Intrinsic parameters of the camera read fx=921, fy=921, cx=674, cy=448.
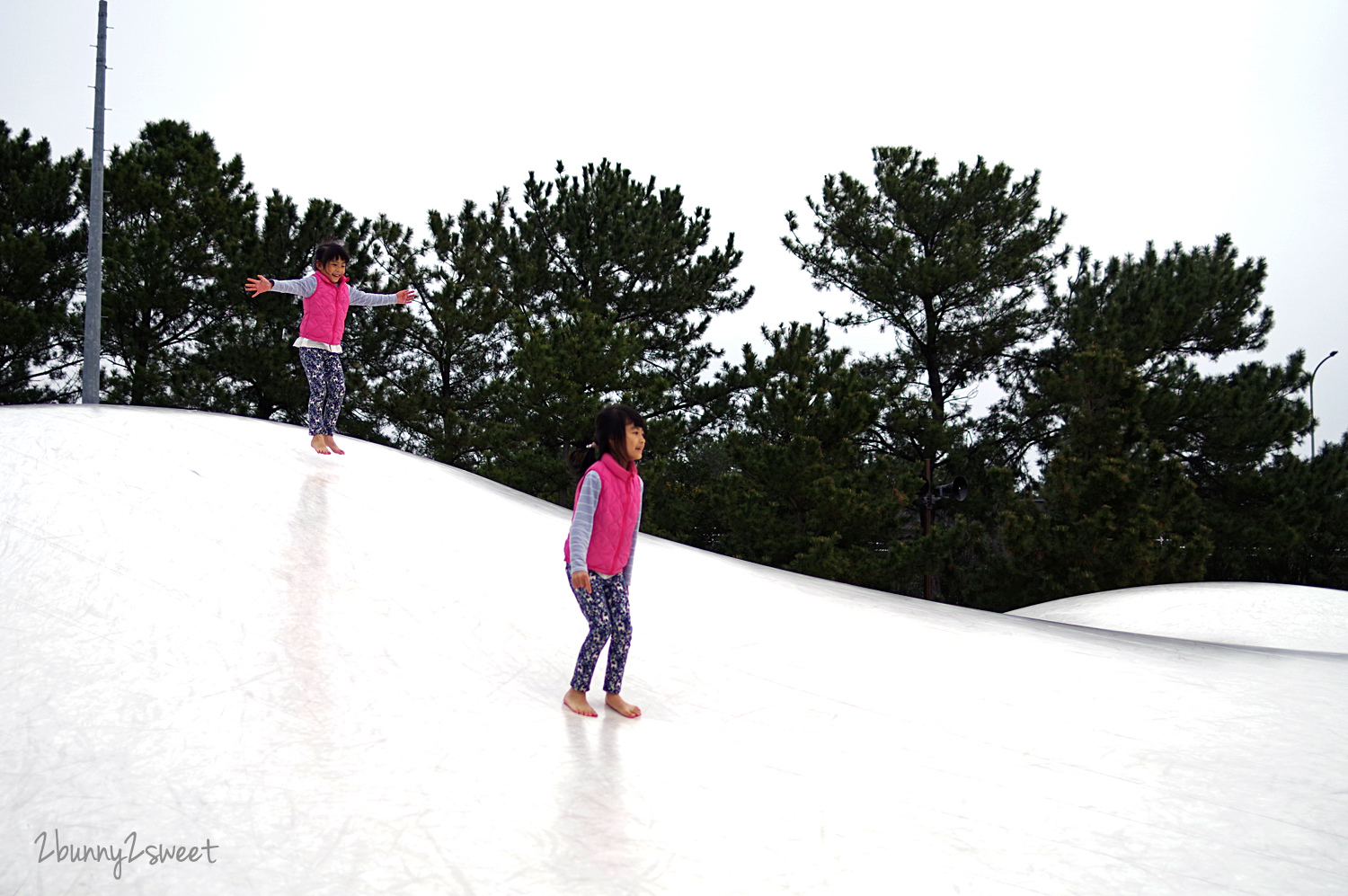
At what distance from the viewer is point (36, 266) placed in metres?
23.1

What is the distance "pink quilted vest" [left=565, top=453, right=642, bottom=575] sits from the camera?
171 inches

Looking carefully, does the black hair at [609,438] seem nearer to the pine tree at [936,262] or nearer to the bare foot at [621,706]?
the bare foot at [621,706]

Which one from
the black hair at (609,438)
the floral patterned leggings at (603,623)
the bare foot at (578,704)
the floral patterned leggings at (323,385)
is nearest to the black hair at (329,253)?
the floral patterned leggings at (323,385)

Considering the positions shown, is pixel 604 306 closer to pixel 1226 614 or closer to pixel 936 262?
pixel 936 262

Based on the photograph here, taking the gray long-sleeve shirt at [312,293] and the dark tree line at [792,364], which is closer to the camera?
the gray long-sleeve shirt at [312,293]

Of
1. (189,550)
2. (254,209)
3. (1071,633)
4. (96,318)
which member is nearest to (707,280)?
(254,209)

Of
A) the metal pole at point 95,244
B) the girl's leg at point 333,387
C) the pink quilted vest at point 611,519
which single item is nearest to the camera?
the pink quilted vest at point 611,519

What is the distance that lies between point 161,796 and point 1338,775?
5.44 meters

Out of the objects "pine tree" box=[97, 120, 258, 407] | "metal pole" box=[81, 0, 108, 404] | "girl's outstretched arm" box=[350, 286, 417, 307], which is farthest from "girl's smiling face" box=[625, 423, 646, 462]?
"pine tree" box=[97, 120, 258, 407]

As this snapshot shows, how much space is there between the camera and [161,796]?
3500 mm

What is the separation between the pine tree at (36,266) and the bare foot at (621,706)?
2310 centimetres

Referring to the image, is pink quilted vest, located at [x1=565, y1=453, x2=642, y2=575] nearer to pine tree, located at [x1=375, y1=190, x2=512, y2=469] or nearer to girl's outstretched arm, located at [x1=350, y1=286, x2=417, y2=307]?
girl's outstretched arm, located at [x1=350, y1=286, x2=417, y2=307]

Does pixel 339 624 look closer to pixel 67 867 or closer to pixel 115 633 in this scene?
pixel 115 633

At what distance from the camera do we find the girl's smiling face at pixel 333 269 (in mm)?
7266
